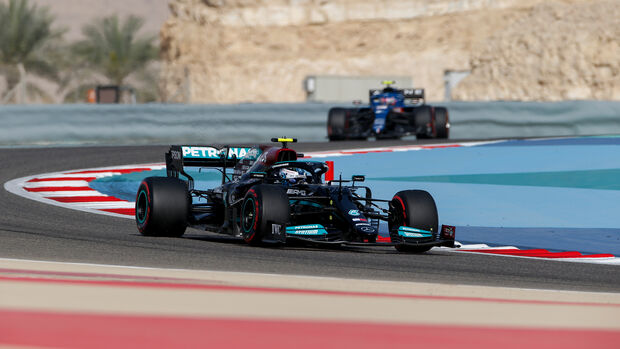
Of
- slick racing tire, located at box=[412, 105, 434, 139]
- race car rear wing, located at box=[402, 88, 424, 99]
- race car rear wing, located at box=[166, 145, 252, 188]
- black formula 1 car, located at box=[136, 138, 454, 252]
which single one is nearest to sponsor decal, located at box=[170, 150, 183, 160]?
race car rear wing, located at box=[166, 145, 252, 188]

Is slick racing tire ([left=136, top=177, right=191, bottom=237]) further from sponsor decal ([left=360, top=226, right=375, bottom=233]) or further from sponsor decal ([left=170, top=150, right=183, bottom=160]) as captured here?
sponsor decal ([left=360, top=226, right=375, bottom=233])

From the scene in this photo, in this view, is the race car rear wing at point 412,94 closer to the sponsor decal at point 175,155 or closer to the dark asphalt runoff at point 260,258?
the dark asphalt runoff at point 260,258

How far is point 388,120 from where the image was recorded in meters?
26.8

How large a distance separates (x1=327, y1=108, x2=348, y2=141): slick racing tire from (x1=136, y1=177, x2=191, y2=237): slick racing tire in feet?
50.5

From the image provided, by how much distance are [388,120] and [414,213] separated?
54.9ft

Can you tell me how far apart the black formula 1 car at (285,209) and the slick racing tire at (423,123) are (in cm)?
1521

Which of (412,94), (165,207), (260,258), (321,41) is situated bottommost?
(260,258)

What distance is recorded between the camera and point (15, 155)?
2112 centimetres

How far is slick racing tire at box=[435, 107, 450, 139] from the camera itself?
26531 mm

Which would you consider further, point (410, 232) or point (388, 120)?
point (388, 120)

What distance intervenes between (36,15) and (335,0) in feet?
57.7

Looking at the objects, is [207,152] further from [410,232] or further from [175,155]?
[410,232]

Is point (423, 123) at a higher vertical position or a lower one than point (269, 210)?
higher

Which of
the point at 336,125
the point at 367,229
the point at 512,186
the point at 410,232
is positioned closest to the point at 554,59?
the point at 336,125
